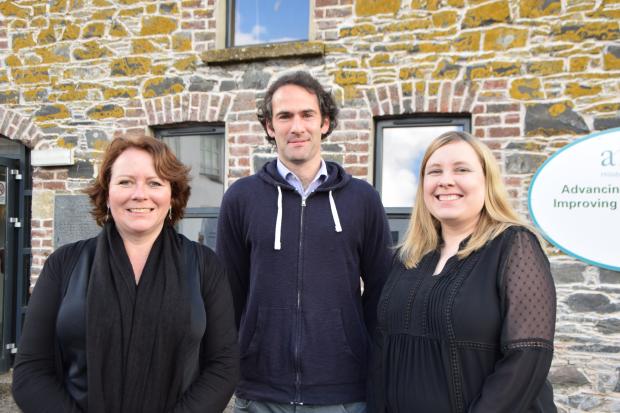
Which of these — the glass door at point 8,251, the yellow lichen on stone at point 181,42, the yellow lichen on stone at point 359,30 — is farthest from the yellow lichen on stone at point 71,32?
the yellow lichen on stone at point 359,30

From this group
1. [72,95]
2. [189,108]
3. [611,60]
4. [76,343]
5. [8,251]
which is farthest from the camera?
[8,251]

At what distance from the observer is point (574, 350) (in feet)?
13.8

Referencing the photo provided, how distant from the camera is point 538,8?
4305 millimetres

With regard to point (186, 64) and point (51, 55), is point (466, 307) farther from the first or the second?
point (51, 55)

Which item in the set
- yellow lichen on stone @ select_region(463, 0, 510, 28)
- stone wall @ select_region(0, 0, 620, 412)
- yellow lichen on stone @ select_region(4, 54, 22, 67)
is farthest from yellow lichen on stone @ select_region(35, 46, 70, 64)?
yellow lichen on stone @ select_region(463, 0, 510, 28)

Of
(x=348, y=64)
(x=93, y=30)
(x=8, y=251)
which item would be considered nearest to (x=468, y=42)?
(x=348, y=64)

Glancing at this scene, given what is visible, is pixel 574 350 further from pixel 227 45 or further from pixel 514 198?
pixel 227 45

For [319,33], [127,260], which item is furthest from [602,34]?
[127,260]

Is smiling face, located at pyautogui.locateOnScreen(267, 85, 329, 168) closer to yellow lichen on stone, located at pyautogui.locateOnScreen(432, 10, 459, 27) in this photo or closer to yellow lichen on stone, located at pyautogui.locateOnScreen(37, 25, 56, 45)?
yellow lichen on stone, located at pyautogui.locateOnScreen(432, 10, 459, 27)

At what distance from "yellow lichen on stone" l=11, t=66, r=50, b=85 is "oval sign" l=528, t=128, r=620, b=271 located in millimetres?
4552

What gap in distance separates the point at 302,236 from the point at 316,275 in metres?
0.17

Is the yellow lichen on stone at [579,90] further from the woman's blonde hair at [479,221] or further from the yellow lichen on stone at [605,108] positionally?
the woman's blonde hair at [479,221]

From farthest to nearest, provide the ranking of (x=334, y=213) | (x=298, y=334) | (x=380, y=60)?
(x=380, y=60)
(x=334, y=213)
(x=298, y=334)

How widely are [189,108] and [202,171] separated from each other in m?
0.60
